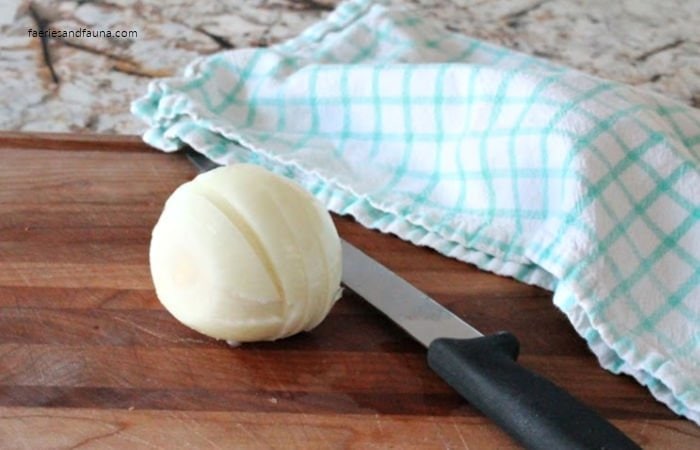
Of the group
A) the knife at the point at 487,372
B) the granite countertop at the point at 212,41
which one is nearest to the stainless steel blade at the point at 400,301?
the knife at the point at 487,372

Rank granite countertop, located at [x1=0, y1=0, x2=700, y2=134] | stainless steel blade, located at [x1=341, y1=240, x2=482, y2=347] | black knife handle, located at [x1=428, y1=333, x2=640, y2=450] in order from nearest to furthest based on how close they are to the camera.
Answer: black knife handle, located at [x1=428, y1=333, x2=640, y2=450] → stainless steel blade, located at [x1=341, y1=240, x2=482, y2=347] → granite countertop, located at [x1=0, y1=0, x2=700, y2=134]

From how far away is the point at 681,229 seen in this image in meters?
0.86

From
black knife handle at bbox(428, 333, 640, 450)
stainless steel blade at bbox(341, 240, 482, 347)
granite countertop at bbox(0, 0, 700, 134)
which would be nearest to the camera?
black knife handle at bbox(428, 333, 640, 450)

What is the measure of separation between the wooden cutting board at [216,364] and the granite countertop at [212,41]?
0.28 m

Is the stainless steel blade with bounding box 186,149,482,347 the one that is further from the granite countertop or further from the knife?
the granite countertop

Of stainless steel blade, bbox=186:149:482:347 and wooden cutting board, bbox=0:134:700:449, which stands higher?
stainless steel blade, bbox=186:149:482:347

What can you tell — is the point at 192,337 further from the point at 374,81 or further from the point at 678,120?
the point at 678,120

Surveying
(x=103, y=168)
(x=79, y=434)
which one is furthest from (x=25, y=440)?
(x=103, y=168)

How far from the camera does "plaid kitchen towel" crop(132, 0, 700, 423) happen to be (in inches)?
32.1

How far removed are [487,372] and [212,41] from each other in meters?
0.77

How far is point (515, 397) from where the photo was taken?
0.67 metres

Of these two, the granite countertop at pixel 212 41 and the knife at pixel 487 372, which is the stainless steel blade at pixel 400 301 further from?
the granite countertop at pixel 212 41

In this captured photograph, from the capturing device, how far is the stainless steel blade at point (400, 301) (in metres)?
0.77

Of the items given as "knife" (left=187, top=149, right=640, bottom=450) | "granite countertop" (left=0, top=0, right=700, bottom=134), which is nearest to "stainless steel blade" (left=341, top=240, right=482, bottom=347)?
"knife" (left=187, top=149, right=640, bottom=450)
